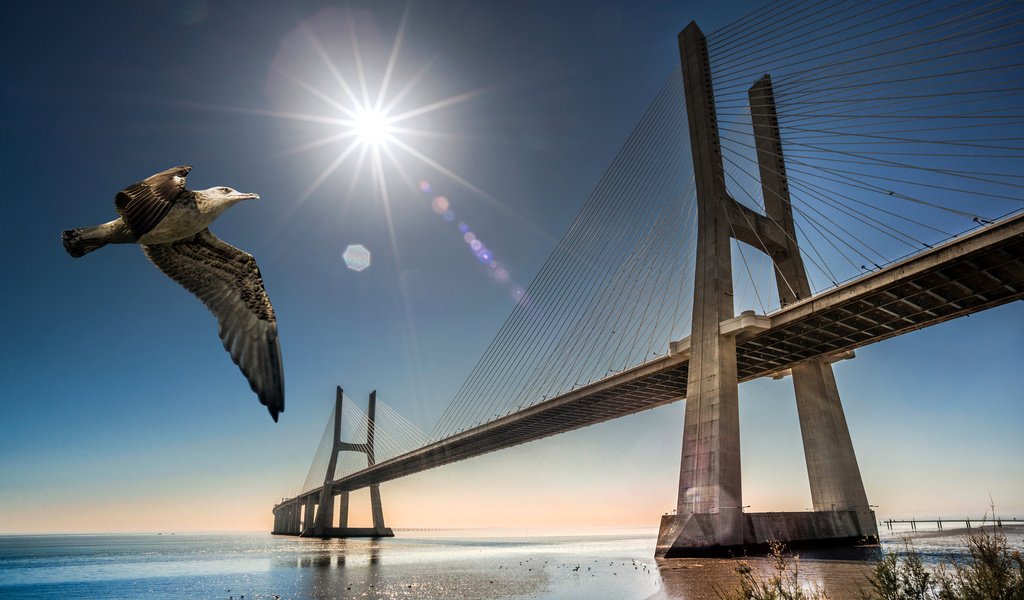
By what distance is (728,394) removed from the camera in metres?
24.9

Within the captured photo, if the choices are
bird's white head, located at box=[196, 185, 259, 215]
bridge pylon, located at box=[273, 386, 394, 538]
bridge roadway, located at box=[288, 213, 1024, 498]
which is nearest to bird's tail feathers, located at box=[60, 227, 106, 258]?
bird's white head, located at box=[196, 185, 259, 215]

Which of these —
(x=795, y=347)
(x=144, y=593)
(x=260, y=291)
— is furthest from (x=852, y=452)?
(x=144, y=593)

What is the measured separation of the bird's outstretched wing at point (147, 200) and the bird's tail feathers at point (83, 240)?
116cm

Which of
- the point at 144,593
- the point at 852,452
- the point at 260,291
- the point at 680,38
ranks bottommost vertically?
the point at 144,593

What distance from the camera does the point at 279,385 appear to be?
20.0 ft

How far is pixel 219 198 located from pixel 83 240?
1.50 m

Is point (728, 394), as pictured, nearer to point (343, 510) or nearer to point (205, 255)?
point (205, 255)

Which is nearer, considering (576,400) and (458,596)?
(458,596)

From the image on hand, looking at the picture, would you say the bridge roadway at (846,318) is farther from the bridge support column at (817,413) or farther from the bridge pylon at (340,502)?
the bridge pylon at (340,502)

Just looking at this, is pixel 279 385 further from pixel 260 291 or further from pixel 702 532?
pixel 702 532

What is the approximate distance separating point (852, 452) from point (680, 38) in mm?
25982

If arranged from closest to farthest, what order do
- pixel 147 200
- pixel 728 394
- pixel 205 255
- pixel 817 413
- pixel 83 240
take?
pixel 147 200, pixel 83 240, pixel 205 255, pixel 728 394, pixel 817 413

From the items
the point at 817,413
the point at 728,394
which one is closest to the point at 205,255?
the point at 728,394

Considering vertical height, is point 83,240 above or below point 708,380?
below
